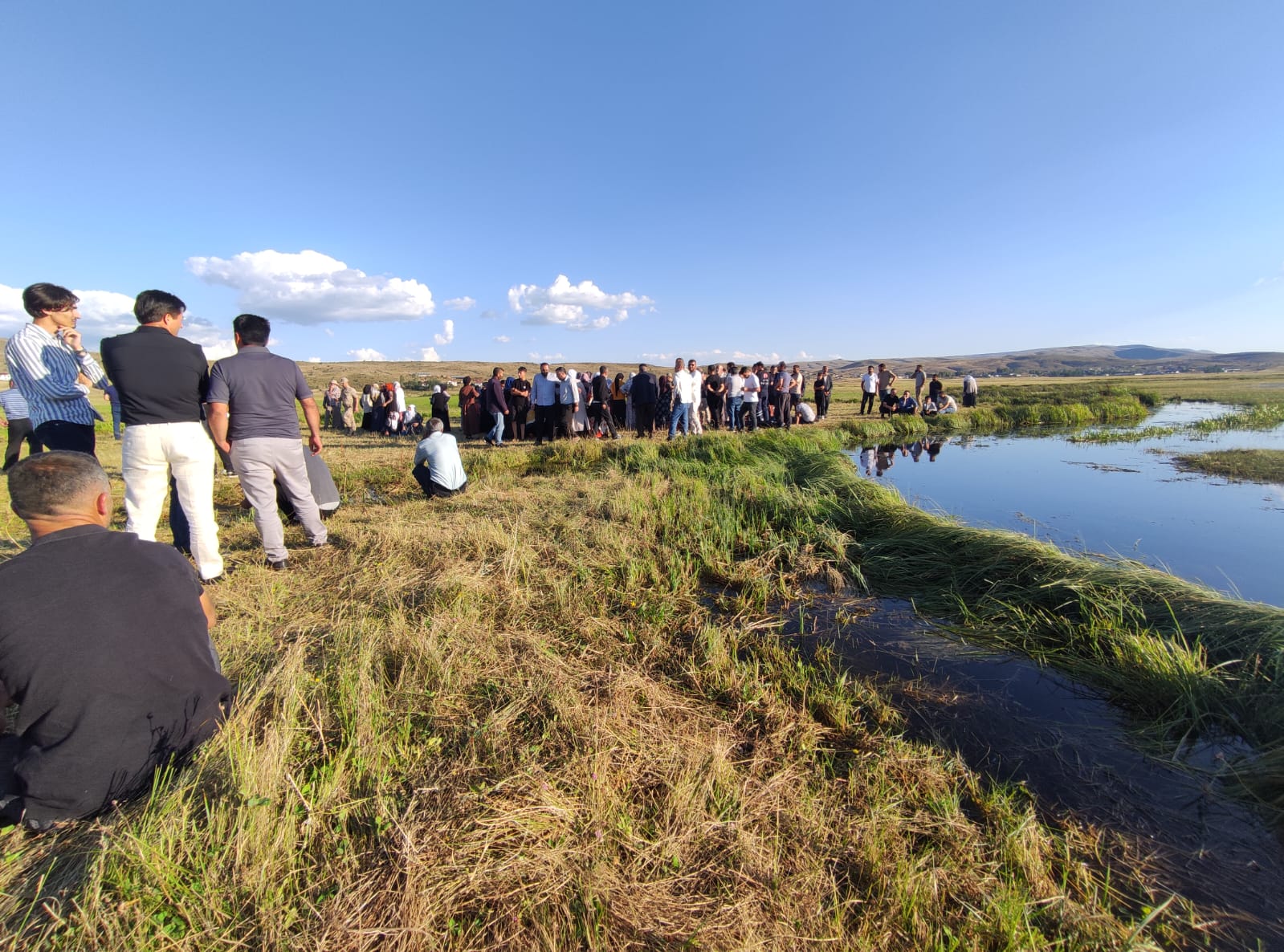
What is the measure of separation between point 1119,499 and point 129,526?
430 inches

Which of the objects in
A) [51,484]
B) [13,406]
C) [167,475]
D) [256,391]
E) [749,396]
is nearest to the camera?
[51,484]

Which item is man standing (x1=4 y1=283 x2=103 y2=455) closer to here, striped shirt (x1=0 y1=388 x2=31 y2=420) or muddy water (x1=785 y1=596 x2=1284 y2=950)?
striped shirt (x1=0 y1=388 x2=31 y2=420)

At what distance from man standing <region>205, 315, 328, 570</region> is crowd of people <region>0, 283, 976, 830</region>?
1 cm

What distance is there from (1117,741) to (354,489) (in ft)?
28.8

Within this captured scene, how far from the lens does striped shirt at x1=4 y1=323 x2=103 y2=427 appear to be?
3.75 meters

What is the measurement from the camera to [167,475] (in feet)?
12.0

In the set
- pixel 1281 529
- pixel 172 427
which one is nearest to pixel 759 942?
pixel 172 427

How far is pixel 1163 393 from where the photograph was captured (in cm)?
2511

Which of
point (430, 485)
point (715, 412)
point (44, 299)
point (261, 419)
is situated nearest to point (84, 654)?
point (261, 419)

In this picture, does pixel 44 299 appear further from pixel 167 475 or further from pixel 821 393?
pixel 821 393

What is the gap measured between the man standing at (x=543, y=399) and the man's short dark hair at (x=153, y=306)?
24.4 ft

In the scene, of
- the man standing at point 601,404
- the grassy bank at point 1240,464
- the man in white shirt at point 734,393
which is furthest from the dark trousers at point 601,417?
the grassy bank at point 1240,464

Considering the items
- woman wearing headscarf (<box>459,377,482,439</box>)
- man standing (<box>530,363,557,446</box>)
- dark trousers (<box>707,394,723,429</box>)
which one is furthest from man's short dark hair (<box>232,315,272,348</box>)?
dark trousers (<box>707,394,723,429</box>)

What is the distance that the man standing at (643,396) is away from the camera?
11984 mm
